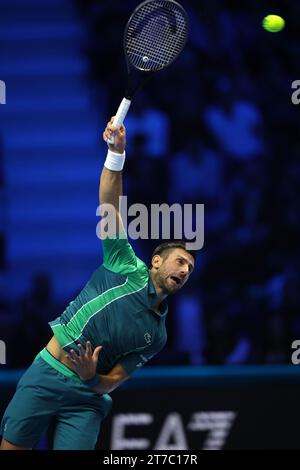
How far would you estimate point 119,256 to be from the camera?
248 inches

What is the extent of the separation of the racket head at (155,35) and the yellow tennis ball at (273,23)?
2.78m

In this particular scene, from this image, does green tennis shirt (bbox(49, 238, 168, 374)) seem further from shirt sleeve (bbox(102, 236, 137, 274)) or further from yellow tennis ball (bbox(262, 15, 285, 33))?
yellow tennis ball (bbox(262, 15, 285, 33))

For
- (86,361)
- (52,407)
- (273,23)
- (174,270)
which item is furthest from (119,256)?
(273,23)

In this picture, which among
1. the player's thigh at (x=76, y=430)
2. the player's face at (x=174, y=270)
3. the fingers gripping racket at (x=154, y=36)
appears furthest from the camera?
the fingers gripping racket at (x=154, y=36)

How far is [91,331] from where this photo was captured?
20.6ft

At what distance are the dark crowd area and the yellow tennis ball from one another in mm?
534

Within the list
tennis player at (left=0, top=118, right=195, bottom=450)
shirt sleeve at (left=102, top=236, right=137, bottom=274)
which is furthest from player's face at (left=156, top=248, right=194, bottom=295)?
shirt sleeve at (left=102, top=236, right=137, bottom=274)

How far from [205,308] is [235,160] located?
4.52 ft

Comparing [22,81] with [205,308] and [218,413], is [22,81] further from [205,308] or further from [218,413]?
[218,413]

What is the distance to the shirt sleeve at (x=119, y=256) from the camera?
20.4 feet

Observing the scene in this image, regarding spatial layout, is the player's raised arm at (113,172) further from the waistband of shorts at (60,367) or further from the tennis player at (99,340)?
the waistband of shorts at (60,367)

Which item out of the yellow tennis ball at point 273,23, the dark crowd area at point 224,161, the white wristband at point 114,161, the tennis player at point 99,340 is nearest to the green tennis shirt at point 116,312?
the tennis player at point 99,340

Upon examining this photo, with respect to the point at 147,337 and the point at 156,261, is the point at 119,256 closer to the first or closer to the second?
the point at 156,261

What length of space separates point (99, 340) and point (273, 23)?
396cm
